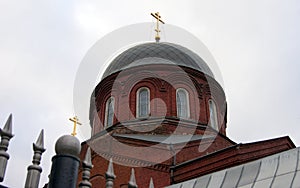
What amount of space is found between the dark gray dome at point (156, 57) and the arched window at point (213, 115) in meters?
1.56

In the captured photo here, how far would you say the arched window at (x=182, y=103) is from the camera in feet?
56.9

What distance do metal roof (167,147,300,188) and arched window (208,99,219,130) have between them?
31.8 feet

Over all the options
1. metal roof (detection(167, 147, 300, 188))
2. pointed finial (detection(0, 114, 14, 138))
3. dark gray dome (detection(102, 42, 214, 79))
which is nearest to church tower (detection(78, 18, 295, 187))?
dark gray dome (detection(102, 42, 214, 79))

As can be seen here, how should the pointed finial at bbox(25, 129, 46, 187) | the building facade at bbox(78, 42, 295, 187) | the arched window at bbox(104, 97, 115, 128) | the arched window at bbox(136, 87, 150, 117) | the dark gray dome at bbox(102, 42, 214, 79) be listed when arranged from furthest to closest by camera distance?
the dark gray dome at bbox(102, 42, 214, 79)
the arched window at bbox(104, 97, 115, 128)
the arched window at bbox(136, 87, 150, 117)
the building facade at bbox(78, 42, 295, 187)
the pointed finial at bbox(25, 129, 46, 187)

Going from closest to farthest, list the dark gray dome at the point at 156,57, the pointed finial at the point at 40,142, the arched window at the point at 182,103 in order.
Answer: the pointed finial at the point at 40,142
the arched window at the point at 182,103
the dark gray dome at the point at 156,57

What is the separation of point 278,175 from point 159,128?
9383 mm

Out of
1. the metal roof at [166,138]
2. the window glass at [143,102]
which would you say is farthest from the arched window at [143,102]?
the metal roof at [166,138]

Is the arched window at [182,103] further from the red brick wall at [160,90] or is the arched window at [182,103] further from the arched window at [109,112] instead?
the arched window at [109,112]

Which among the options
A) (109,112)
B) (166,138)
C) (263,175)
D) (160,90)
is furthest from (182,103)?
(263,175)

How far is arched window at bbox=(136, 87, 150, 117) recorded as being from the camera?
676 inches

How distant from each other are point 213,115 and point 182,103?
1.73m

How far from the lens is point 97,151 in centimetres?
1505

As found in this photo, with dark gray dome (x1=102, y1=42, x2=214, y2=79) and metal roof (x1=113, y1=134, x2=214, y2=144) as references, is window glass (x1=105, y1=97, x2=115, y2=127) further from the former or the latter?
metal roof (x1=113, y1=134, x2=214, y2=144)

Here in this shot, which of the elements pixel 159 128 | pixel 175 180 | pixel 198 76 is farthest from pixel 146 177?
pixel 198 76
